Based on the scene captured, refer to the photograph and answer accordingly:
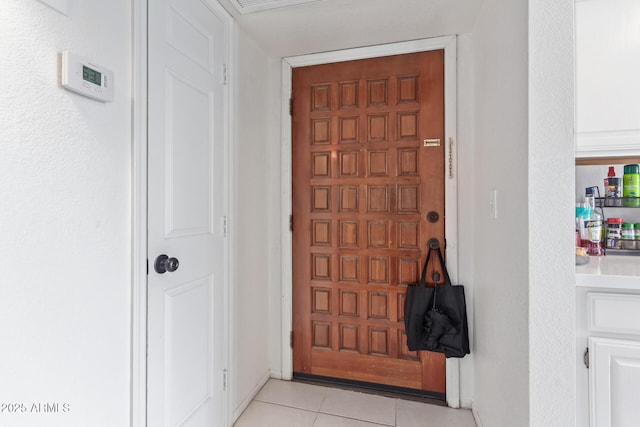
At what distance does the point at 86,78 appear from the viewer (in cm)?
93

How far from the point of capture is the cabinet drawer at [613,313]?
1051 millimetres

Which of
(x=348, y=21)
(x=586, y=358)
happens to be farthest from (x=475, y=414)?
(x=348, y=21)

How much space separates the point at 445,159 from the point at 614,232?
921 mm

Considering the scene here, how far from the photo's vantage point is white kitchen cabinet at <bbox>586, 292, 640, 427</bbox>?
1.05 metres

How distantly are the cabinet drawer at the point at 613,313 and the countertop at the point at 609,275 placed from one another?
4 centimetres

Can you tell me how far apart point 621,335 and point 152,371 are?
1729 mm

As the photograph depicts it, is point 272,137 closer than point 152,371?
No

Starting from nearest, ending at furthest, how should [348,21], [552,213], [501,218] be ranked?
[552,213] → [501,218] → [348,21]

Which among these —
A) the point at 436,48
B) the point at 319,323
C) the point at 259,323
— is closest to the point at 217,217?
the point at 259,323

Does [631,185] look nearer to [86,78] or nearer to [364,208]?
[364,208]

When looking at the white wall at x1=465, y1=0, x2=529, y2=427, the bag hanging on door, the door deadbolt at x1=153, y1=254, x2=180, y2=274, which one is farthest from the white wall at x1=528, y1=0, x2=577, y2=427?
the door deadbolt at x1=153, y1=254, x2=180, y2=274

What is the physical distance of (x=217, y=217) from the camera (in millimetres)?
1587

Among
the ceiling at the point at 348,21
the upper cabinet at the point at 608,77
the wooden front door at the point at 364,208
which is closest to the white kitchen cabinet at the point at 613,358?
the upper cabinet at the point at 608,77

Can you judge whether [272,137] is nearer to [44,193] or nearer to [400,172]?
[400,172]
